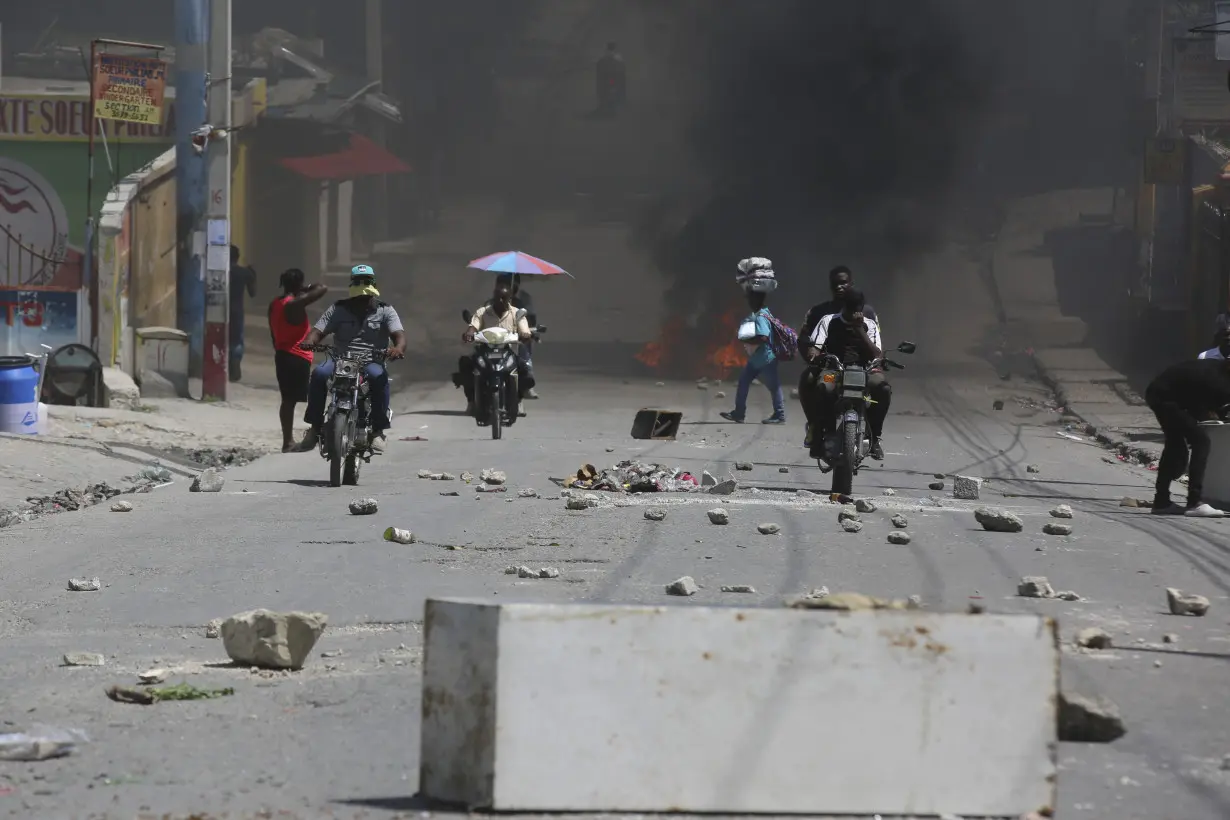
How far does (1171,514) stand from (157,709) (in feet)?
25.7

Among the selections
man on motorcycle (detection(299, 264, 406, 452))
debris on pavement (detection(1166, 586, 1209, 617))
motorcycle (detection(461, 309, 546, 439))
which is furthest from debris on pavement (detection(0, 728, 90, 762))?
motorcycle (detection(461, 309, 546, 439))

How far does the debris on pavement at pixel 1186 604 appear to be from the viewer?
288 inches

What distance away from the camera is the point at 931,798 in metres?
4.37

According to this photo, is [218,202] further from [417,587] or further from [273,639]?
[273,639]

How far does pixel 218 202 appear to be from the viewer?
19703mm

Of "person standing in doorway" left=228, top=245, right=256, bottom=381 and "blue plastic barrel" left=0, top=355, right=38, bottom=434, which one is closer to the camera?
"blue plastic barrel" left=0, top=355, right=38, bottom=434

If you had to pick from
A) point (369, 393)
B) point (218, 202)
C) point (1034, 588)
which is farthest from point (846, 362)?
point (218, 202)

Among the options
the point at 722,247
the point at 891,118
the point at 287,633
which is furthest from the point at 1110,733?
the point at 891,118

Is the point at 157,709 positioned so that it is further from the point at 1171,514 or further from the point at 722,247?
the point at 722,247

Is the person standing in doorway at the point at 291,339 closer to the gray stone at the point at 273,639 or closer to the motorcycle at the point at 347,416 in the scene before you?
the motorcycle at the point at 347,416

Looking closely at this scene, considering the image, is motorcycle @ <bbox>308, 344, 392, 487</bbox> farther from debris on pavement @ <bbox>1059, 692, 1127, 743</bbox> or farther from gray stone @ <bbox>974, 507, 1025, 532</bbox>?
debris on pavement @ <bbox>1059, 692, 1127, 743</bbox>

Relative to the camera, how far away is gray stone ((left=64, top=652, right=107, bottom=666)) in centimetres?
628

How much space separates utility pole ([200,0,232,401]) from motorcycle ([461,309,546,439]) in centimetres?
444

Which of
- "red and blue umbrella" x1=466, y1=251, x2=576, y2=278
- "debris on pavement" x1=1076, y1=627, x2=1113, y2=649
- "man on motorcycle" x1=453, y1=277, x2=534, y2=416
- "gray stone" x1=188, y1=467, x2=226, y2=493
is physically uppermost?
"red and blue umbrella" x1=466, y1=251, x2=576, y2=278
